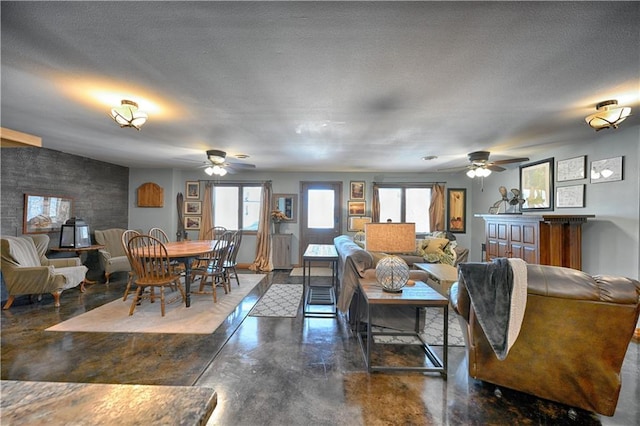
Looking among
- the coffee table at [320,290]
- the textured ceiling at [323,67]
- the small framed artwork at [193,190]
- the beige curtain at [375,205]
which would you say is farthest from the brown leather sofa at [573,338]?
the small framed artwork at [193,190]

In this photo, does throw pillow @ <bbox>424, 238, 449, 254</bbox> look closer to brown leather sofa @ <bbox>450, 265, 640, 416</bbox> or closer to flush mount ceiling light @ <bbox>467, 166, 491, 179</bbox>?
flush mount ceiling light @ <bbox>467, 166, 491, 179</bbox>

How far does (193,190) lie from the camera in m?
6.73

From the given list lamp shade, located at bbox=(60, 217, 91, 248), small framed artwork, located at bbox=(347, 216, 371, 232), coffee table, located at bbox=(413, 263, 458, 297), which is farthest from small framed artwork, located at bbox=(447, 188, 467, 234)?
lamp shade, located at bbox=(60, 217, 91, 248)

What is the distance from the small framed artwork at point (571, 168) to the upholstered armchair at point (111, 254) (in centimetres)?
737

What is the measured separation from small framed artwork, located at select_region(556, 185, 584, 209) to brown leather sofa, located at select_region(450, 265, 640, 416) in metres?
2.72

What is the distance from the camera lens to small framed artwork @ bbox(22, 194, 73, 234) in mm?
4277

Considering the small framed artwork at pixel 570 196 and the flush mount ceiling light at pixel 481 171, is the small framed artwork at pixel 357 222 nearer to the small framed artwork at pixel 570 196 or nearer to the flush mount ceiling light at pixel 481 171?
the flush mount ceiling light at pixel 481 171

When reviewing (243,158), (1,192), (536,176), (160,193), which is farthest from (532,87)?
(160,193)

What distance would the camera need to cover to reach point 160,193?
6.45 metres

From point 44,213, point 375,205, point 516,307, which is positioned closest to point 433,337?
point 516,307

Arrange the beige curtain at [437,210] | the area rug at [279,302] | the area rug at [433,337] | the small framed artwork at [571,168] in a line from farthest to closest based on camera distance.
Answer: the beige curtain at [437,210] → the small framed artwork at [571,168] → the area rug at [279,302] → the area rug at [433,337]

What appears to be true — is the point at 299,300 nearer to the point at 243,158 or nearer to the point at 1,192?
Answer: the point at 243,158

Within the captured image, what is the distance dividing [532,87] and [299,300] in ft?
11.9

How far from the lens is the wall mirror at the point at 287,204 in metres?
6.70
